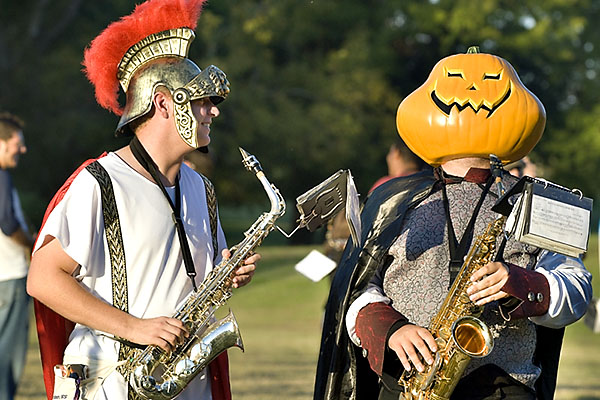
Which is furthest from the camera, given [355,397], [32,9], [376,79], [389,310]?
[376,79]

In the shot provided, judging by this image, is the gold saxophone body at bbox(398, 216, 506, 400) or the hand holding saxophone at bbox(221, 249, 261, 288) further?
the hand holding saxophone at bbox(221, 249, 261, 288)

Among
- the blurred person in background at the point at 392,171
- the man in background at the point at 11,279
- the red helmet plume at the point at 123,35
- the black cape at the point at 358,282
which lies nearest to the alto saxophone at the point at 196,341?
the black cape at the point at 358,282

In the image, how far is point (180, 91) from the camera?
172 inches

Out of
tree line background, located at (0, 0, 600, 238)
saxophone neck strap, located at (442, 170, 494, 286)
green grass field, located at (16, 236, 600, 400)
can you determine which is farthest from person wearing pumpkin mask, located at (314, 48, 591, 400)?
tree line background, located at (0, 0, 600, 238)

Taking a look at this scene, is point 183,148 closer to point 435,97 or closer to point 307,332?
point 435,97

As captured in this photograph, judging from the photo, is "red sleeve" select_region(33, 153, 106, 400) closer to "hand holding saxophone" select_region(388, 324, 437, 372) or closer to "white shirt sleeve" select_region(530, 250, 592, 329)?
"hand holding saxophone" select_region(388, 324, 437, 372)

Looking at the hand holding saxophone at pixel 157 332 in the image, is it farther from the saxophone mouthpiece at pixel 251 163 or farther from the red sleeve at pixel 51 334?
the saxophone mouthpiece at pixel 251 163

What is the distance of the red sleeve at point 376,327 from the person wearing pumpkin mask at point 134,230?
22.5 inches

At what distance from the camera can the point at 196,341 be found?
14.3 feet

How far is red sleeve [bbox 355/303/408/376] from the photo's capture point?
411cm

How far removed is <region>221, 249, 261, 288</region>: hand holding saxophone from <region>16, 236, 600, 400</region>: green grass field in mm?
2999

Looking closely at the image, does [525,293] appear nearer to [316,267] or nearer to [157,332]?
[157,332]

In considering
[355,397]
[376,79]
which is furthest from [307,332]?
[376,79]

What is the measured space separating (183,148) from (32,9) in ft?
95.3
